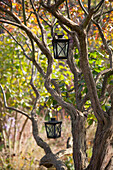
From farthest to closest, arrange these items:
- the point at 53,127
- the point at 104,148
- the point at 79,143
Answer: the point at 53,127 → the point at 79,143 → the point at 104,148

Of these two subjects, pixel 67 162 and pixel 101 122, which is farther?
pixel 67 162

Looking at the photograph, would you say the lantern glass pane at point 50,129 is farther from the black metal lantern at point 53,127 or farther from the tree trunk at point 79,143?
the tree trunk at point 79,143

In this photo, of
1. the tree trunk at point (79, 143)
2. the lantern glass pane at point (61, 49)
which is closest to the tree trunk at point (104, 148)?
the tree trunk at point (79, 143)

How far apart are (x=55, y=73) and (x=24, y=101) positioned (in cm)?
92

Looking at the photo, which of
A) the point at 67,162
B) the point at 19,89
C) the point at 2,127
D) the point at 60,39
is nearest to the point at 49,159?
the point at 60,39

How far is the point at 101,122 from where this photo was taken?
7.04ft

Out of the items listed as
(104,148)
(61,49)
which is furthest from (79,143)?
(61,49)

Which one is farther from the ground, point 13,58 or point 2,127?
point 13,58

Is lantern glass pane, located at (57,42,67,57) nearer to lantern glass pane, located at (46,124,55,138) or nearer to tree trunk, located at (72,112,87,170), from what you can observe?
tree trunk, located at (72,112,87,170)

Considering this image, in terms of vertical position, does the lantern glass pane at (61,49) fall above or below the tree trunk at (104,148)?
above

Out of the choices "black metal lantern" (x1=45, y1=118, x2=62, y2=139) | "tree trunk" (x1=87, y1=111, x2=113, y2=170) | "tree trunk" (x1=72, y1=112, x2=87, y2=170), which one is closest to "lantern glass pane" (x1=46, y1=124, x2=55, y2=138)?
"black metal lantern" (x1=45, y1=118, x2=62, y2=139)

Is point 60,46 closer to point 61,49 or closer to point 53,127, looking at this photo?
point 61,49

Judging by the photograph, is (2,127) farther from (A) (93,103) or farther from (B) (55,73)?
(A) (93,103)

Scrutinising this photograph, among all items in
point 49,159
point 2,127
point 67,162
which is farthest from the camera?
point 2,127
